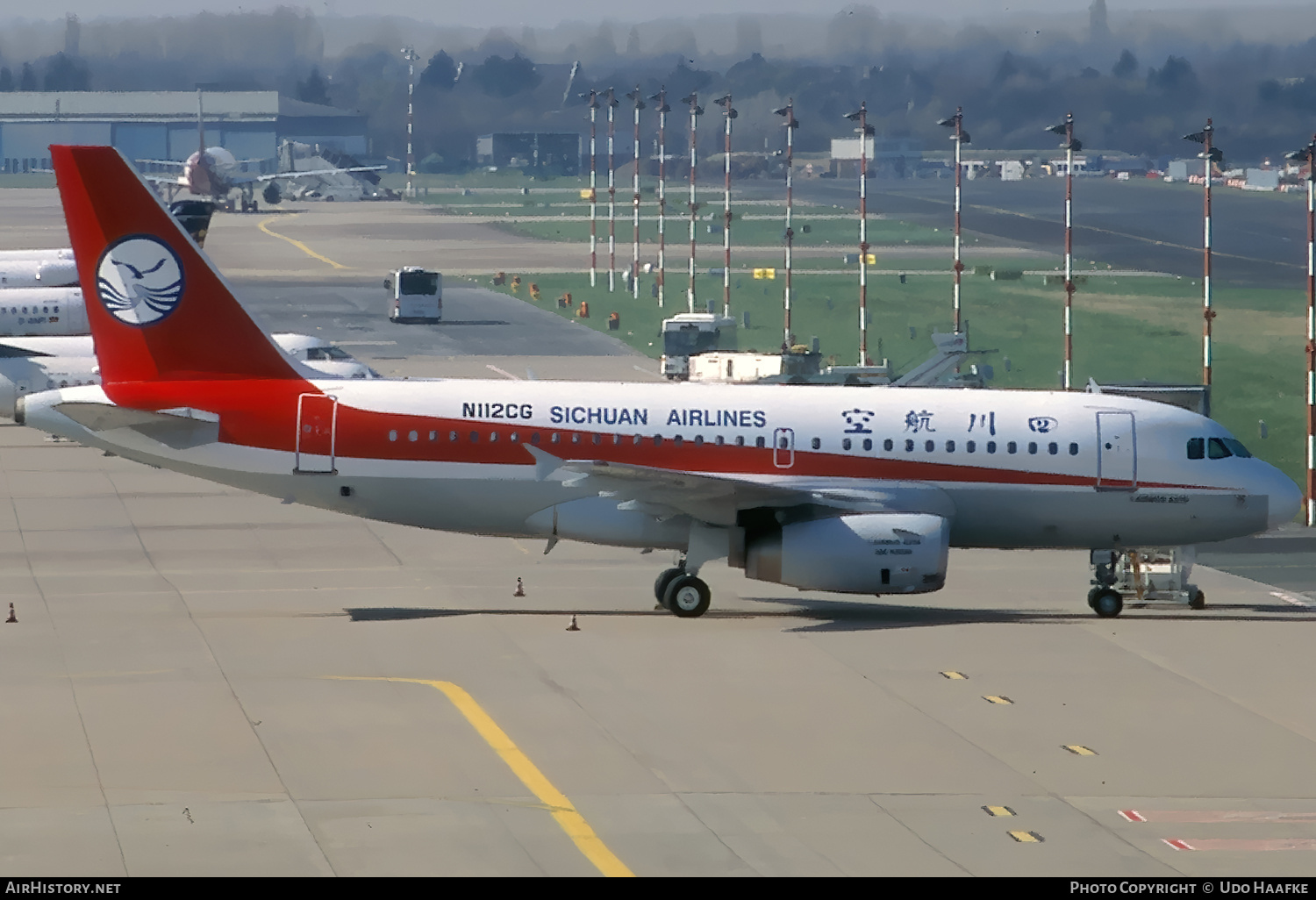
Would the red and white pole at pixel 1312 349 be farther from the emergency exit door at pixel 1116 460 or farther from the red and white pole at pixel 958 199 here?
the red and white pole at pixel 958 199

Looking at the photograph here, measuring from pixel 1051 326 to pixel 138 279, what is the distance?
80.0m

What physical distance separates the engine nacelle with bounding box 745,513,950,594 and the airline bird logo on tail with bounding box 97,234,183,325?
530 inches

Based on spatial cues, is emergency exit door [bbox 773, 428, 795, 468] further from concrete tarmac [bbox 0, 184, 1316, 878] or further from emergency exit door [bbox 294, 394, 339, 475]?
emergency exit door [bbox 294, 394, 339, 475]

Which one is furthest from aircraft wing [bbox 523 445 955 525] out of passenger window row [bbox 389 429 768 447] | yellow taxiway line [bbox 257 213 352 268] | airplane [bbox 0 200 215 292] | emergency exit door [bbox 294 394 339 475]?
yellow taxiway line [bbox 257 213 352 268]

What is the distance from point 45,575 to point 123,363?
→ 6.27 meters

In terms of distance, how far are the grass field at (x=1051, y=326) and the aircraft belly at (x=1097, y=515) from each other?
76.4ft

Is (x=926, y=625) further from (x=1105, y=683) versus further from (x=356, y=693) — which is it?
(x=356, y=693)

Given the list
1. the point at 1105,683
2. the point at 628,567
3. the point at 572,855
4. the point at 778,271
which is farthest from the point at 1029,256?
the point at 572,855

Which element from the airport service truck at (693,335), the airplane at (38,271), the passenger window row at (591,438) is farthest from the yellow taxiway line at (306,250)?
the passenger window row at (591,438)

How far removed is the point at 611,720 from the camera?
102 feet

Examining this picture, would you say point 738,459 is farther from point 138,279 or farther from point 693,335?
point 693,335

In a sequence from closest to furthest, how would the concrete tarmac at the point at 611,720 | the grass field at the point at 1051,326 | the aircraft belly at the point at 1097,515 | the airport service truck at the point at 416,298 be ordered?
the concrete tarmac at the point at 611,720 < the aircraft belly at the point at 1097,515 < the grass field at the point at 1051,326 < the airport service truck at the point at 416,298

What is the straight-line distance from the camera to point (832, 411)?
41.1 metres

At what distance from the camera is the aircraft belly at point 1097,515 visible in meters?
41.0
